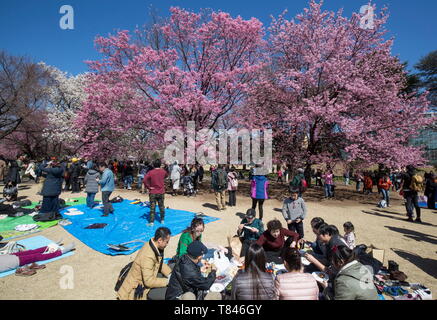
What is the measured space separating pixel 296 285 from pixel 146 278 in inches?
83.6

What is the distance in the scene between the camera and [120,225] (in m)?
7.56

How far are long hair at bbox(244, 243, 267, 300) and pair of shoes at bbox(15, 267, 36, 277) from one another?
4.48 m

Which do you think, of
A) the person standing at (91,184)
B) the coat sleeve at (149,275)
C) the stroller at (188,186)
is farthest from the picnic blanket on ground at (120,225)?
the stroller at (188,186)

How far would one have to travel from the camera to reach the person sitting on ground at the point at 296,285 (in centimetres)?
271

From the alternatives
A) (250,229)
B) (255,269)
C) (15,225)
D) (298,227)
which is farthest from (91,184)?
(255,269)

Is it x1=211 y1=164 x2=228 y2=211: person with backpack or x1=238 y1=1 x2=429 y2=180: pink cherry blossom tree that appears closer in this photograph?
x1=211 y1=164 x2=228 y2=211: person with backpack

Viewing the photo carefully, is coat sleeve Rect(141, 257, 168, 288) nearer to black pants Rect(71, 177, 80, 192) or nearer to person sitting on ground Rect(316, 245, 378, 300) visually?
person sitting on ground Rect(316, 245, 378, 300)

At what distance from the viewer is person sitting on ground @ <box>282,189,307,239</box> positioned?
5922mm

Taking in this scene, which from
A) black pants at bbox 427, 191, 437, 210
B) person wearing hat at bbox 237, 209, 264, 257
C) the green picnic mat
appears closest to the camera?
person wearing hat at bbox 237, 209, 264, 257

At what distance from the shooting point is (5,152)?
27.6 metres

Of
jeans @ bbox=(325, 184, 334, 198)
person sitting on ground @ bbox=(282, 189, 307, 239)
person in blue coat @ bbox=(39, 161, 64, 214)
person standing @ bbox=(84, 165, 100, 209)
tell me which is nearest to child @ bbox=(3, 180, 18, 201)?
person standing @ bbox=(84, 165, 100, 209)

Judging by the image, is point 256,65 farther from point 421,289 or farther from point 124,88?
point 421,289

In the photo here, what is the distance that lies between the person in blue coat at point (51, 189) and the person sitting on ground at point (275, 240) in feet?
24.4
